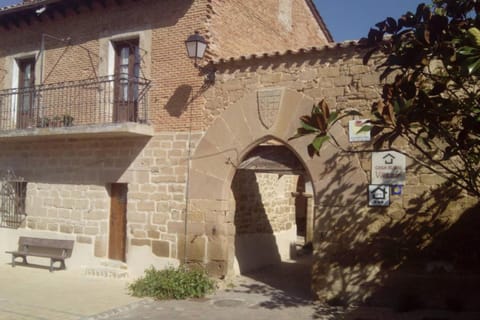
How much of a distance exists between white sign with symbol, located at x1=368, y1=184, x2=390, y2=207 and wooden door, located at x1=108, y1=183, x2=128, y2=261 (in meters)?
5.05

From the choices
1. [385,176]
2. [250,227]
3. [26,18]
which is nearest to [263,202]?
[250,227]

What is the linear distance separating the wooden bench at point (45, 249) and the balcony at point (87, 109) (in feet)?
7.34

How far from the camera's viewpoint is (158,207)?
365 inches

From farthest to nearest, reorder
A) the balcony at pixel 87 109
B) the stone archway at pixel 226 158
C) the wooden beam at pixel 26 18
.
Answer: the wooden beam at pixel 26 18
the balcony at pixel 87 109
the stone archway at pixel 226 158

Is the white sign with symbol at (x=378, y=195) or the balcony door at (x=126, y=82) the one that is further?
the balcony door at (x=126, y=82)

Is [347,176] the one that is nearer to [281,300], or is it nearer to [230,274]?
[281,300]

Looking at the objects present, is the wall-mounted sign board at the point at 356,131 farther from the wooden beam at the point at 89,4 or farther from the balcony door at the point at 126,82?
the wooden beam at the point at 89,4

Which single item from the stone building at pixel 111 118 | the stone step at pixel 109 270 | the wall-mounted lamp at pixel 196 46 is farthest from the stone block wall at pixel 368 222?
the stone step at pixel 109 270

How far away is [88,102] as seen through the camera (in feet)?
34.1

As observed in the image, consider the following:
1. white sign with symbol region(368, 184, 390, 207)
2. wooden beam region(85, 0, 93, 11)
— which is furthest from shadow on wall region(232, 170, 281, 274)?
wooden beam region(85, 0, 93, 11)

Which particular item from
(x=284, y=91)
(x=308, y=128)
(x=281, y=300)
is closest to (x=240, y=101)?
(x=284, y=91)

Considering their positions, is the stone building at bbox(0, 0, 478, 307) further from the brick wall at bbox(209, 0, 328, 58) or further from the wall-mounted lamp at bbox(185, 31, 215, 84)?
the wall-mounted lamp at bbox(185, 31, 215, 84)

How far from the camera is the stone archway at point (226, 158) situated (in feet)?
26.5

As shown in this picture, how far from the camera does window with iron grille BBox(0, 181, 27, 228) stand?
11.4 meters
